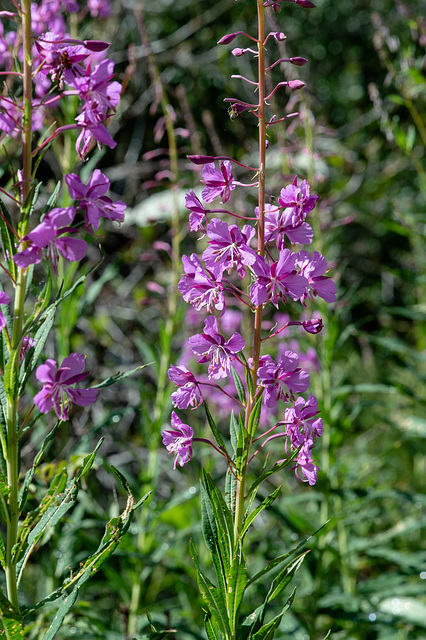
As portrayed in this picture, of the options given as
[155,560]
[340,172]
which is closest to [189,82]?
[340,172]

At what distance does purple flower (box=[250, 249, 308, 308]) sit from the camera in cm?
117

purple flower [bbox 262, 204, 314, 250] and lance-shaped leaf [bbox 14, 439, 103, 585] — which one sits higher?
purple flower [bbox 262, 204, 314, 250]

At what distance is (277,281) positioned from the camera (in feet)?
3.96

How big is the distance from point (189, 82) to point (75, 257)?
5.58 meters

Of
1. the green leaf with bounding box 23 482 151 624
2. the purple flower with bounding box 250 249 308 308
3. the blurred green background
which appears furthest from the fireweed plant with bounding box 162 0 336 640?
the blurred green background

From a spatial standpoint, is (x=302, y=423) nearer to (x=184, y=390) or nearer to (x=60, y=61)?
(x=184, y=390)

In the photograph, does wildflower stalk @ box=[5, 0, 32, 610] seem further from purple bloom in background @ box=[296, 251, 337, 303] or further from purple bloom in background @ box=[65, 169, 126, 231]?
purple bloom in background @ box=[296, 251, 337, 303]

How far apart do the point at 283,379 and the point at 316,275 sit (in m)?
0.23

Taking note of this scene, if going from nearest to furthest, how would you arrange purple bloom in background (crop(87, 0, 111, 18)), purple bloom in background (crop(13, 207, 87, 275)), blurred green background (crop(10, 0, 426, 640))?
purple bloom in background (crop(13, 207, 87, 275)) → blurred green background (crop(10, 0, 426, 640)) → purple bloom in background (crop(87, 0, 111, 18))

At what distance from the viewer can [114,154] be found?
19.1 feet

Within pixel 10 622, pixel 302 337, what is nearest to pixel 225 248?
pixel 10 622

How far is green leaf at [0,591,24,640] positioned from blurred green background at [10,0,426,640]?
55 centimetres

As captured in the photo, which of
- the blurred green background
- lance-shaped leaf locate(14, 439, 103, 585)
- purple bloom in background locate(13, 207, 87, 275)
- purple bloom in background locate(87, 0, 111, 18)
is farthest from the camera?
purple bloom in background locate(87, 0, 111, 18)

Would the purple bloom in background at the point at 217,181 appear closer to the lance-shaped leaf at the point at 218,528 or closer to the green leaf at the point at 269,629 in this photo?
the lance-shaped leaf at the point at 218,528
